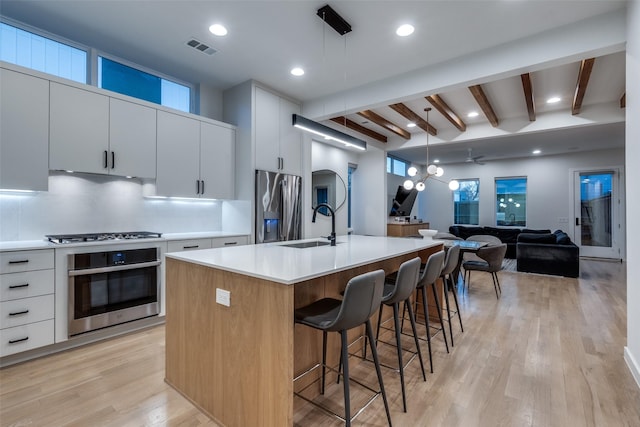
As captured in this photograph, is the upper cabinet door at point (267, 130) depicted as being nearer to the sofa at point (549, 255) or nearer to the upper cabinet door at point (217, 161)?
the upper cabinet door at point (217, 161)

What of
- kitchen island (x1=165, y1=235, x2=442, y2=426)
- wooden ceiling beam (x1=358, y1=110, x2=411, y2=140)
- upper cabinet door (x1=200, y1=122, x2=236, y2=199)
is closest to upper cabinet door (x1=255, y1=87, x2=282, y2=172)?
upper cabinet door (x1=200, y1=122, x2=236, y2=199)

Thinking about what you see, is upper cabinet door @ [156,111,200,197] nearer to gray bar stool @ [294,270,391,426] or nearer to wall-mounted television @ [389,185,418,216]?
gray bar stool @ [294,270,391,426]

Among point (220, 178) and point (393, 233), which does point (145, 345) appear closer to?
point (220, 178)

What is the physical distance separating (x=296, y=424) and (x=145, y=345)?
5.77 feet

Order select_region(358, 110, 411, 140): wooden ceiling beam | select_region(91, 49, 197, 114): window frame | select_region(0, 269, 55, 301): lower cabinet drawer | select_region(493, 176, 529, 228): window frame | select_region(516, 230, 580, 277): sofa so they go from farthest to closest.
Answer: select_region(493, 176, 529, 228): window frame → select_region(516, 230, 580, 277): sofa → select_region(358, 110, 411, 140): wooden ceiling beam → select_region(91, 49, 197, 114): window frame → select_region(0, 269, 55, 301): lower cabinet drawer

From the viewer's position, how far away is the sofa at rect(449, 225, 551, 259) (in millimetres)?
7809

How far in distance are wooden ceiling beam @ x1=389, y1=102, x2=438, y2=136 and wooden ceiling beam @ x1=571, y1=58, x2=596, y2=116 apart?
2.05m

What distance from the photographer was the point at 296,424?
1.75 m

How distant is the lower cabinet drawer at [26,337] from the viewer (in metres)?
2.30

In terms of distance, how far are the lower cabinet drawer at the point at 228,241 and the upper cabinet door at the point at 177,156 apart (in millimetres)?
632

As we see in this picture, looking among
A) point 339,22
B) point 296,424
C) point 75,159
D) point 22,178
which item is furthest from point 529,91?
point 22,178

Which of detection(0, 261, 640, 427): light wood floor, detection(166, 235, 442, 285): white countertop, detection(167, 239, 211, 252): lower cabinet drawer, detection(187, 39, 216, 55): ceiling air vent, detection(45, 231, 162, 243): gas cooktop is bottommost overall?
detection(0, 261, 640, 427): light wood floor

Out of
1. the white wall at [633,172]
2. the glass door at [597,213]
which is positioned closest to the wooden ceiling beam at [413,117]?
the white wall at [633,172]

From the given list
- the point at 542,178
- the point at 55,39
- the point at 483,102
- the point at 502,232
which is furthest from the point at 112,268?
the point at 542,178
